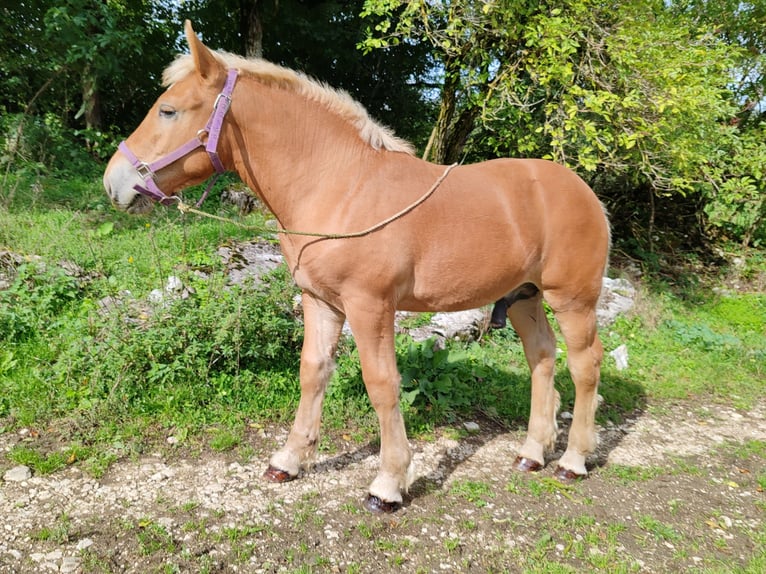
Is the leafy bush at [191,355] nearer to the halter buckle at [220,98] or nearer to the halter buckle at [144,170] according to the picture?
Answer: the halter buckle at [144,170]

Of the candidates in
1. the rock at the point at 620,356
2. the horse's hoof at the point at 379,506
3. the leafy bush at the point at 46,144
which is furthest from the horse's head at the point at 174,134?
the leafy bush at the point at 46,144

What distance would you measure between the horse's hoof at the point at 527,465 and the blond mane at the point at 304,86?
7.18 ft

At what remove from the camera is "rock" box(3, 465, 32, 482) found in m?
2.63

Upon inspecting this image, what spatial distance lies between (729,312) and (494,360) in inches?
191

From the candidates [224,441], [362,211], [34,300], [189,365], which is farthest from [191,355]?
[362,211]

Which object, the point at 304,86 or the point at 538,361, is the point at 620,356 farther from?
the point at 304,86

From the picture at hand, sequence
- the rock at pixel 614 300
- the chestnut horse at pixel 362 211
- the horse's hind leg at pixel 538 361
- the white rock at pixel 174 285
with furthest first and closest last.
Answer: the rock at pixel 614 300
the white rock at pixel 174 285
the horse's hind leg at pixel 538 361
the chestnut horse at pixel 362 211

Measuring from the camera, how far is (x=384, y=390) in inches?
103

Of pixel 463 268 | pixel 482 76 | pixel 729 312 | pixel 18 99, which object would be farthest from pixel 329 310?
pixel 18 99

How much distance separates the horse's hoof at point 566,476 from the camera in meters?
3.21

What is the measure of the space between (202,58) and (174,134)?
37 cm

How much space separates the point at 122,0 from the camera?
412 inches

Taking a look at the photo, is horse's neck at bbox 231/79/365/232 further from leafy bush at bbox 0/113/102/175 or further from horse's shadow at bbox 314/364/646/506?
leafy bush at bbox 0/113/102/175

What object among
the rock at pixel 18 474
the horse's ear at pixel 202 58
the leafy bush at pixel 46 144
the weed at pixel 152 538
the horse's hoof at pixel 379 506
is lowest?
the rock at pixel 18 474
